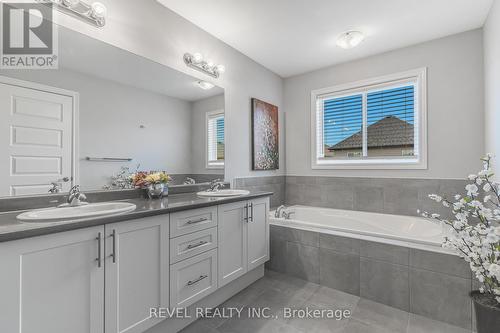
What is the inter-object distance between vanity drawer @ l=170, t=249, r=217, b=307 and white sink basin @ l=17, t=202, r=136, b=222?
0.54 meters

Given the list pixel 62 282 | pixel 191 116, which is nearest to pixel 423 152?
pixel 191 116

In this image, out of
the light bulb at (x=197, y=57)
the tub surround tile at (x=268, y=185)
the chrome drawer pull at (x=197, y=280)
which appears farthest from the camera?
the tub surround tile at (x=268, y=185)

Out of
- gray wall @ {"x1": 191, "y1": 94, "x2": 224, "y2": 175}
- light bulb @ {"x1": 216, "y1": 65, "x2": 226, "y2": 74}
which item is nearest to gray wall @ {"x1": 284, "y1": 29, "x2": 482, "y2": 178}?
light bulb @ {"x1": 216, "y1": 65, "x2": 226, "y2": 74}

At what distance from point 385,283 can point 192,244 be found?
1640 mm

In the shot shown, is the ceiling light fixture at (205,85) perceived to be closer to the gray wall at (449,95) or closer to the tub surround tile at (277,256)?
the tub surround tile at (277,256)

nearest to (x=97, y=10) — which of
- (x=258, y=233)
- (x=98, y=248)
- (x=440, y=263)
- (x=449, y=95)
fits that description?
(x=98, y=248)

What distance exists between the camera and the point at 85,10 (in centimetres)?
168

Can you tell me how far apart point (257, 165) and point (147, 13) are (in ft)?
6.58

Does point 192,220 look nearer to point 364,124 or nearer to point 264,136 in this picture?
point 264,136

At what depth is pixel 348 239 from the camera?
90.0 inches

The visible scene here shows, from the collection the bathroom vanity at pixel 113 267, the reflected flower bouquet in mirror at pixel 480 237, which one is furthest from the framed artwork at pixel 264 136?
the reflected flower bouquet in mirror at pixel 480 237

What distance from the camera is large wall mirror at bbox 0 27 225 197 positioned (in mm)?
1406

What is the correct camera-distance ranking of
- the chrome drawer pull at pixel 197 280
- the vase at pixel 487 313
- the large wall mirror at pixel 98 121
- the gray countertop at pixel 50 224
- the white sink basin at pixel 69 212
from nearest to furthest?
the gray countertop at pixel 50 224 < the white sink basin at pixel 69 212 < the vase at pixel 487 313 < the large wall mirror at pixel 98 121 < the chrome drawer pull at pixel 197 280

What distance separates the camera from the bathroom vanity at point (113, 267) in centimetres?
103
